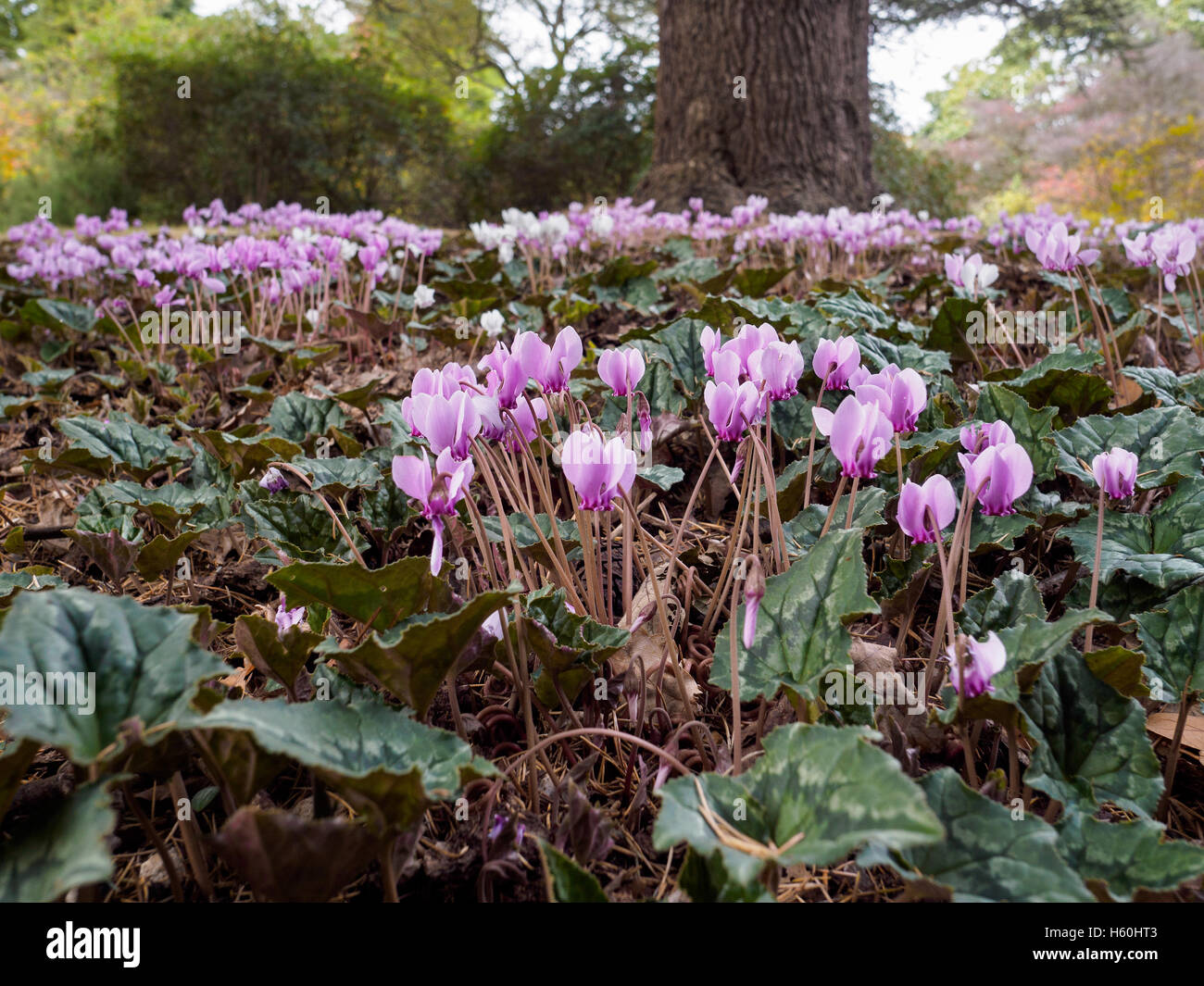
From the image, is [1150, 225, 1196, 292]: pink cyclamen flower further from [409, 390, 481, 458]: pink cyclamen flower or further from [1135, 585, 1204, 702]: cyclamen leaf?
[409, 390, 481, 458]: pink cyclamen flower

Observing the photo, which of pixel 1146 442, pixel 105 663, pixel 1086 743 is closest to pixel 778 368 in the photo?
pixel 1086 743

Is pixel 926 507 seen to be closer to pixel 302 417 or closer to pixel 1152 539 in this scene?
pixel 1152 539

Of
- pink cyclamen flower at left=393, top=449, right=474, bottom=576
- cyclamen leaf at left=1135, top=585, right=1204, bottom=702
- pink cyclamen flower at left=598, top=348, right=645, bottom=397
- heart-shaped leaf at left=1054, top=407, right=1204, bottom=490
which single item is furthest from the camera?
heart-shaped leaf at left=1054, top=407, right=1204, bottom=490

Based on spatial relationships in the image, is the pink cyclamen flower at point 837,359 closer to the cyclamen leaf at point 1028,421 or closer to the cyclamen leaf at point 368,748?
the cyclamen leaf at point 1028,421

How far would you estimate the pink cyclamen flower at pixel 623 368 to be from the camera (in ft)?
4.91

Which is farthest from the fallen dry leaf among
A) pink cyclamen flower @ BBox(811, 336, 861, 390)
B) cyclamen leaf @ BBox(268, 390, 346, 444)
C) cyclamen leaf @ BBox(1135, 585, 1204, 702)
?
cyclamen leaf @ BBox(268, 390, 346, 444)

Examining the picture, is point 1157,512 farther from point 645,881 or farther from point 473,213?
point 473,213

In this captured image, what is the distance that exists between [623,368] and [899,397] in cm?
48

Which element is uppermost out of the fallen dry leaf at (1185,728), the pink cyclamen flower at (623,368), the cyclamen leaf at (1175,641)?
the pink cyclamen flower at (623,368)

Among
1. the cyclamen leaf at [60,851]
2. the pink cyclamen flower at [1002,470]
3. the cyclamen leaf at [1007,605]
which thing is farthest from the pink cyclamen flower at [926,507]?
the cyclamen leaf at [60,851]

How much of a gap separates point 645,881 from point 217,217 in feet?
17.3

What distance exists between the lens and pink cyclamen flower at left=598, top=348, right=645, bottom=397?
1.50 metres

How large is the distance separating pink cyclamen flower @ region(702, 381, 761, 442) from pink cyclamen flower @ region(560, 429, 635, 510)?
0.20 metres

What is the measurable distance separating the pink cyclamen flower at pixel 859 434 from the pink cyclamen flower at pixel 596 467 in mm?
311
